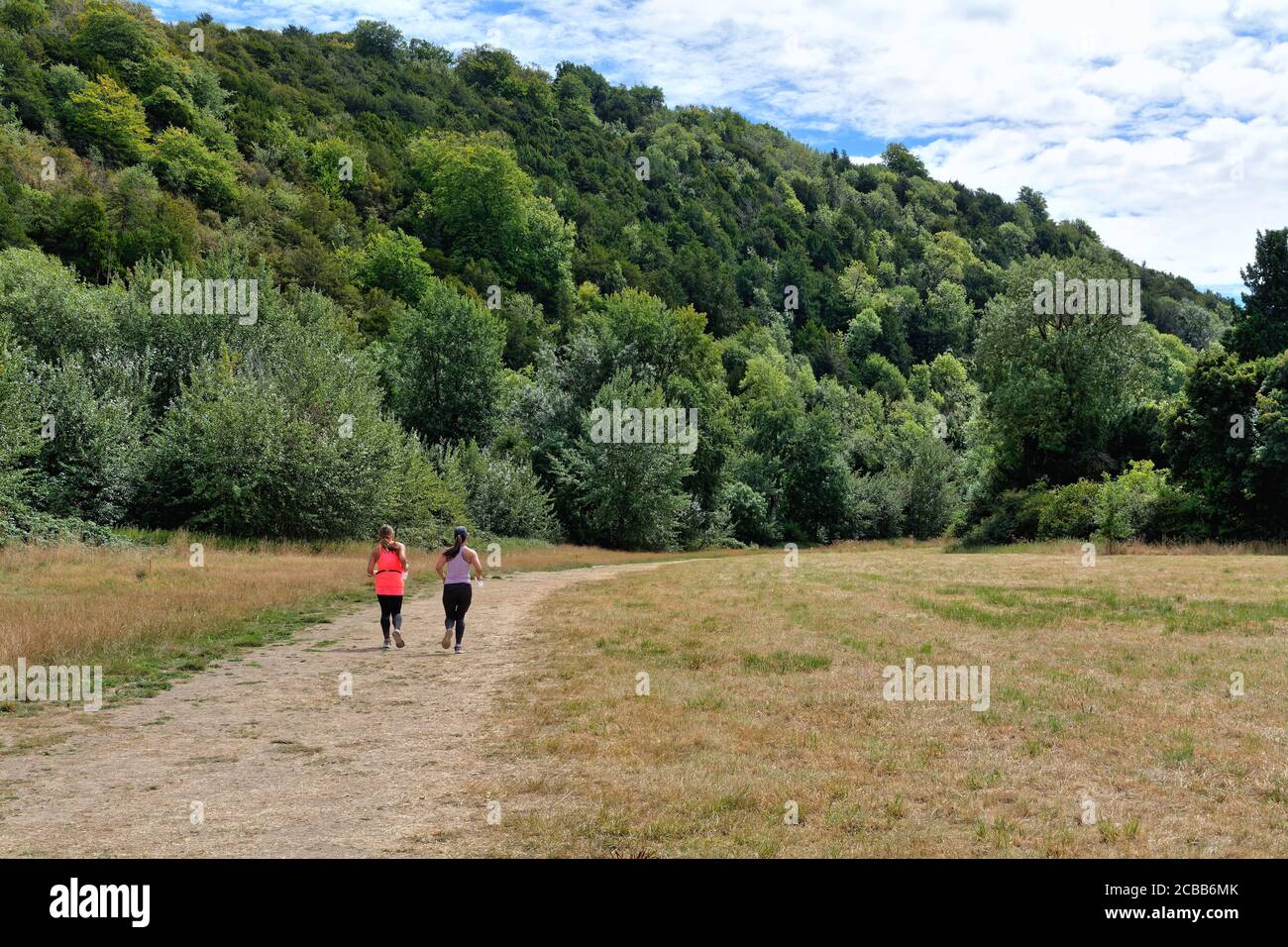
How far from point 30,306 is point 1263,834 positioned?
5973 centimetres

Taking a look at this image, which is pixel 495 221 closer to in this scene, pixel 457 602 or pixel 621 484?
pixel 621 484

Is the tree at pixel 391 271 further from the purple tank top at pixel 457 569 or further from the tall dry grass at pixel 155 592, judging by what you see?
the purple tank top at pixel 457 569

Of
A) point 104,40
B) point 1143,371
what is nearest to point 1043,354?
point 1143,371

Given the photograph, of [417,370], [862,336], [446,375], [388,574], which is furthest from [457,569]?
[862,336]

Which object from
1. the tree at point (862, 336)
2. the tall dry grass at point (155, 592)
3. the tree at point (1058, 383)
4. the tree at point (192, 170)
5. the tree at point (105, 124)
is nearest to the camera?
the tall dry grass at point (155, 592)

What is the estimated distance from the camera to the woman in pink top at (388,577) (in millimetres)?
19109

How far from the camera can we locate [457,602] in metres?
19.2

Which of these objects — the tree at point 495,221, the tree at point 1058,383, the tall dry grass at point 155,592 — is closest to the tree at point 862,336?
the tree at point 495,221

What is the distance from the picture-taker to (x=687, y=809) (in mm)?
8656

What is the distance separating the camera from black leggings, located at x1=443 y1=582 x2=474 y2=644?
19078 millimetres

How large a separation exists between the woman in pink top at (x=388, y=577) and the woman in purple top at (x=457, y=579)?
37.0 inches

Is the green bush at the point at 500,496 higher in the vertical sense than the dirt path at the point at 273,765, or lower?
higher

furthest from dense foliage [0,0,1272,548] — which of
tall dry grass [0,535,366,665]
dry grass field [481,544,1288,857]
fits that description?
dry grass field [481,544,1288,857]

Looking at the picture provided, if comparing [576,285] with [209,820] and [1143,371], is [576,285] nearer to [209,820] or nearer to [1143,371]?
[1143,371]
